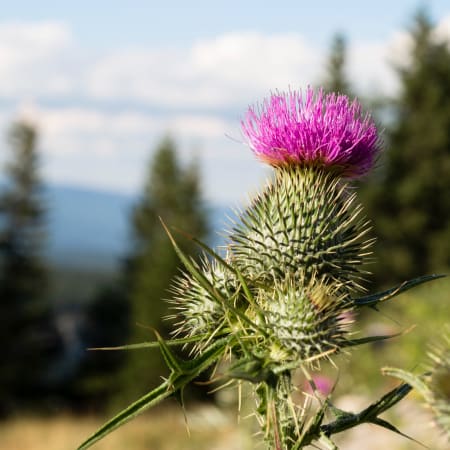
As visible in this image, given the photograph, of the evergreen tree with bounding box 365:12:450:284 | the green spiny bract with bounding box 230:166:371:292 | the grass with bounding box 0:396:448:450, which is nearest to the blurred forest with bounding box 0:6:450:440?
the evergreen tree with bounding box 365:12:450:284

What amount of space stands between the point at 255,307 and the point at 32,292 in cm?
5079

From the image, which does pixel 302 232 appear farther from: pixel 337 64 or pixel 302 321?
pixel 337 64

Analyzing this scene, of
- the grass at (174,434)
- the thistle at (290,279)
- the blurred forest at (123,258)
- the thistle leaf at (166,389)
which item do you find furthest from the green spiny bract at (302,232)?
the blurred forest at (123,258)

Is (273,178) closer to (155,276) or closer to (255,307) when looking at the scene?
(255,307)

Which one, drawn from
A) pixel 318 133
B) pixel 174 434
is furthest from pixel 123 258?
pixel 318 133

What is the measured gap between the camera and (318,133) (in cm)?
390

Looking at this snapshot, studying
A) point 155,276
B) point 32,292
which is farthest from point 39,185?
point 155,276

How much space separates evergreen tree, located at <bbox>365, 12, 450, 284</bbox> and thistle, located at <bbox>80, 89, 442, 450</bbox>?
138ft

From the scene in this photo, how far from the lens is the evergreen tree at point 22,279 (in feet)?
167

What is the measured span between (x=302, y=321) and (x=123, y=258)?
61.1m

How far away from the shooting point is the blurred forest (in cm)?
4619

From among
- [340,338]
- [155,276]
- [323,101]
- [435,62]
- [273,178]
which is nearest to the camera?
[340,338]

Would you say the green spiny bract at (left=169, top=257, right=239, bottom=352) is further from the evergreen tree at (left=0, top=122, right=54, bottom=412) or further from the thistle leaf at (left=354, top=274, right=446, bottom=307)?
the evergreen tree at (left=0, top=122, right=54, bottom=412)

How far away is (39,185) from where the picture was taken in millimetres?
55469
